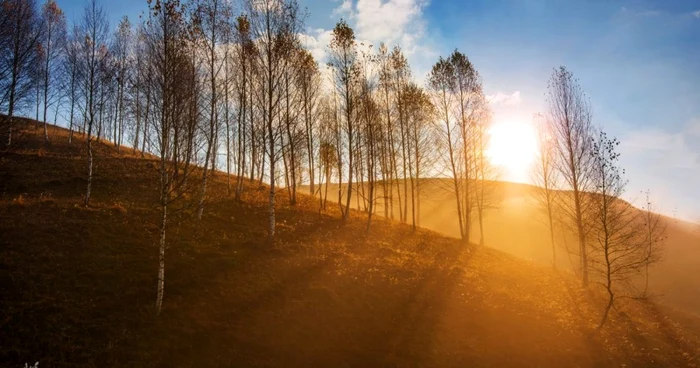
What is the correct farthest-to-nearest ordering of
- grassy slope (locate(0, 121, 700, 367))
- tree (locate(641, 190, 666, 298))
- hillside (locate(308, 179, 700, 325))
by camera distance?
hillside (locate(308, 179, 700, 325)) → tree (locate(641, 190, 666, 298)) → grassy slope (locate(0, 121, 700, 367))

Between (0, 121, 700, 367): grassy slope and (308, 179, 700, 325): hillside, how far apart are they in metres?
11.8

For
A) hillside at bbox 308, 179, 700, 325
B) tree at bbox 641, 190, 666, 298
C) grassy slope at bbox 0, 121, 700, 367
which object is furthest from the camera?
hillside at bbox 308, 179, 700, 325

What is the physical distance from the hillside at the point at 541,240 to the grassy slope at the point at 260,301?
38.7 ft

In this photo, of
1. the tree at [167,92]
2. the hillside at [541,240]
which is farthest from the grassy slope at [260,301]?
the hillside at [541,240]

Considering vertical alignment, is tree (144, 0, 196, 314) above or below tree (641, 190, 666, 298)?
above

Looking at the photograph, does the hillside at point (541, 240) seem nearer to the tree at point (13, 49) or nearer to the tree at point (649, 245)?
the tree at point (649, 245)

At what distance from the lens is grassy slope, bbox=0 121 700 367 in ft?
36.6

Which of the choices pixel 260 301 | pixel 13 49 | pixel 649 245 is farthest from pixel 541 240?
pixel 13 49

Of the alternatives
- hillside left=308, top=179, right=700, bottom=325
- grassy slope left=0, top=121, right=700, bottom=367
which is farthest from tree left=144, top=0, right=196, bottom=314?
hillside left=308, top=179, right=700, bottom=325

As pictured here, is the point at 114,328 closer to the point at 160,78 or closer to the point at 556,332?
the point at 160,78

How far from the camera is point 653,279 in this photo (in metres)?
39.3

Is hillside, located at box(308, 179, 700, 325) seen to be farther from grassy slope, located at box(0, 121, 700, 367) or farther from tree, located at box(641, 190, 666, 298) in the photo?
grassy slope, located at box(0, 121, 700, 367)

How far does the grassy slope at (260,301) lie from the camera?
1116cm

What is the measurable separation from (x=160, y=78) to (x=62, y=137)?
37.4 metres
